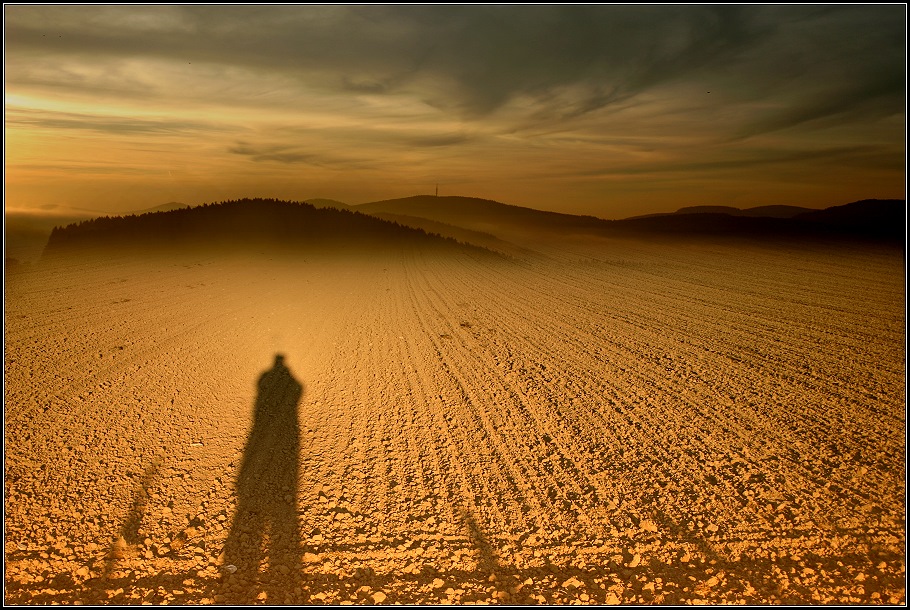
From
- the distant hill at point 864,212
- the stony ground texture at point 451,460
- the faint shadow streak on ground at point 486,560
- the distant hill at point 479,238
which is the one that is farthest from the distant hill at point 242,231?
the distant hill at point 864,212

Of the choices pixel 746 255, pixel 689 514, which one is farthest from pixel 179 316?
pixel 746 255

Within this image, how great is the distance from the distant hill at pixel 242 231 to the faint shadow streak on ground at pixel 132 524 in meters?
18.3

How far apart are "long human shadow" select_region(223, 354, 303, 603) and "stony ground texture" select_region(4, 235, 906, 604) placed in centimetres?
2

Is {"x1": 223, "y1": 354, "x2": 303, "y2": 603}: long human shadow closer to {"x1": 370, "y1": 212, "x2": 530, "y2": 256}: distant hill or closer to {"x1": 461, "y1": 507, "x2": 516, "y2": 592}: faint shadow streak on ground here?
{"x1": 461, "y1": 507, "x2": 516, "y2": 592}: faint shadow streak on ground

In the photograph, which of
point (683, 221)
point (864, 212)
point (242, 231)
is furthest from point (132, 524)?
point (864, 212)

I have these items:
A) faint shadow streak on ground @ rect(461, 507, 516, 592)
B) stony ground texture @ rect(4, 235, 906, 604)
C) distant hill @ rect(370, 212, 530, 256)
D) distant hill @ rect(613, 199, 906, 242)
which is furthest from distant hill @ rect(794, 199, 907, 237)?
faint shadow streak on ground @ rect(461, 507, 516, 592)

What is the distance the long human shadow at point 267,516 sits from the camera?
2.79 meters

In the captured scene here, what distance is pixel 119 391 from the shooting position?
5.18 m

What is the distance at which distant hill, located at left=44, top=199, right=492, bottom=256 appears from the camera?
2089cm

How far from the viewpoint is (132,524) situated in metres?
3.20

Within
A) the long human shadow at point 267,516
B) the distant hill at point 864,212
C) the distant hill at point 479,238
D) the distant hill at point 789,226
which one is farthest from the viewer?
the distant hill at point 864,212

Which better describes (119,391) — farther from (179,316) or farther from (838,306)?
(838,306)

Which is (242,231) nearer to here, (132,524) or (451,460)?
(132,524)

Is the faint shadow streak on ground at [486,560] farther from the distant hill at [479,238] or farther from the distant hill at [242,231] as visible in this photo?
the distant hill at [479,238]
